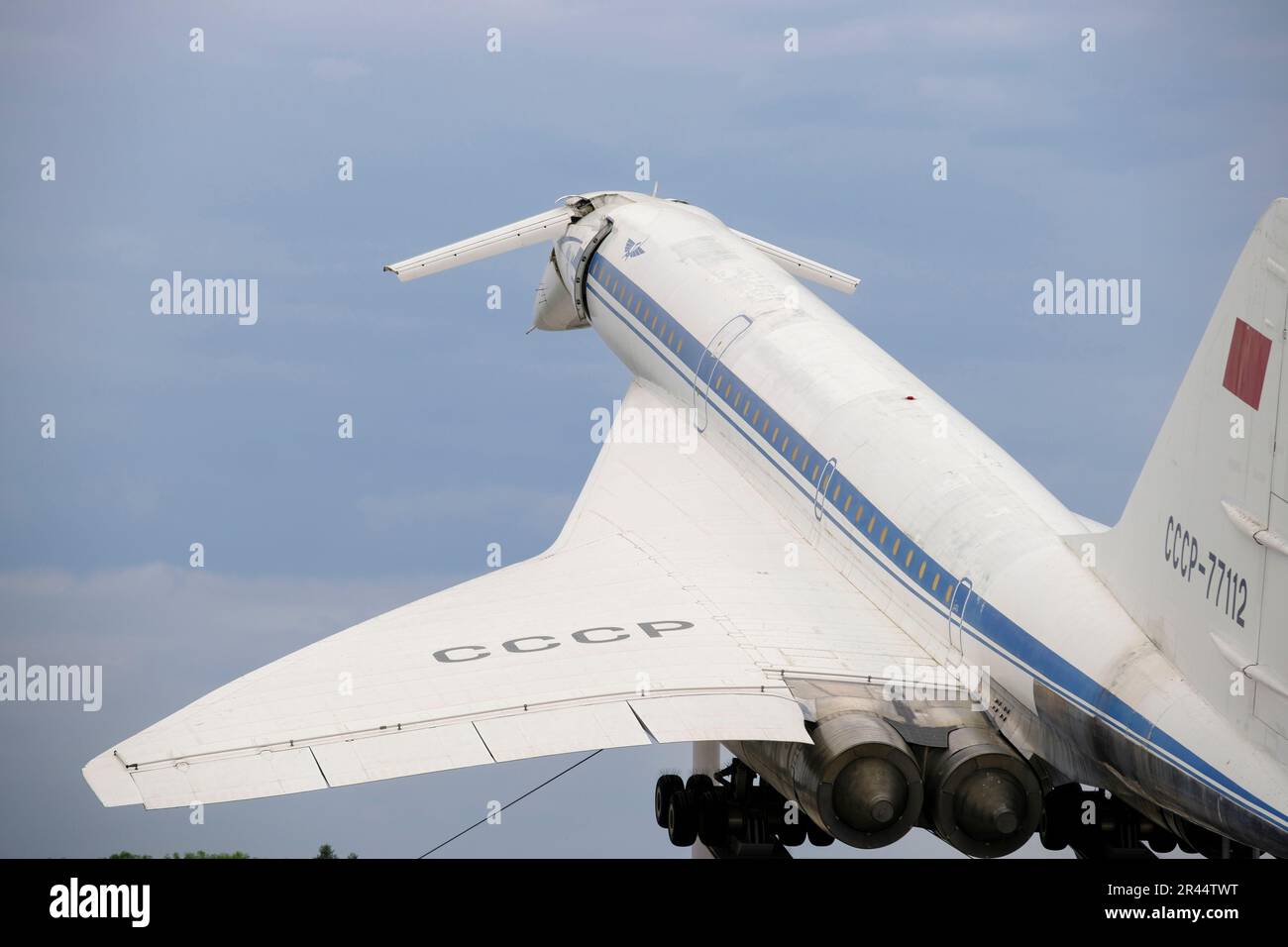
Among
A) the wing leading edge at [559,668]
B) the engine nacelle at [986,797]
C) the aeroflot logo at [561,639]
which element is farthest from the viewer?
the engine nacelle at [986,797]

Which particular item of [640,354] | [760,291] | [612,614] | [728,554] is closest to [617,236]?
[640,354]

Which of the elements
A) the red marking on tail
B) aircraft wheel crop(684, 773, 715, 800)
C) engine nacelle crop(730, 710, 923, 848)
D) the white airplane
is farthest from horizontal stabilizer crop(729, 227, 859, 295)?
the red marking on tail

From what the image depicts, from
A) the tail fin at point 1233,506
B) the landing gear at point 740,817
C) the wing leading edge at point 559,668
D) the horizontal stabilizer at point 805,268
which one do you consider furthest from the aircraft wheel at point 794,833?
the horizontal stabilizer at point 805,268

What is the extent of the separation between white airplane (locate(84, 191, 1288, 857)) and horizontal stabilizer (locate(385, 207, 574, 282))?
648cm

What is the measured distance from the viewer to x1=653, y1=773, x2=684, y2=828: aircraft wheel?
22953 mm

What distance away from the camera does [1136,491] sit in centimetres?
1748

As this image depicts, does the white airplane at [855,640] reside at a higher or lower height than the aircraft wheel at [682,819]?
higher

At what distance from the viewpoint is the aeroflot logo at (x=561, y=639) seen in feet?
62.4

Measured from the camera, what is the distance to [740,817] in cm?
2227

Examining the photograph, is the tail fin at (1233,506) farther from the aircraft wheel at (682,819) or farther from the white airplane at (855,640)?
the aircraft wheel at (682,819)

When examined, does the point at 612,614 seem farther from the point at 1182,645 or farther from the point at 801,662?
the point at 1182,645

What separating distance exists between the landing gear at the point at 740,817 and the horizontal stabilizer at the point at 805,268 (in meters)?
11.9

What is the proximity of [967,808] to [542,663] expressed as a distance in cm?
446

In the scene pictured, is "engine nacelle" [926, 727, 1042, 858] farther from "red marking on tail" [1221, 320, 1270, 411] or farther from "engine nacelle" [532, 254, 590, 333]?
"engine nacelle" [532, 254, 590, 333]
